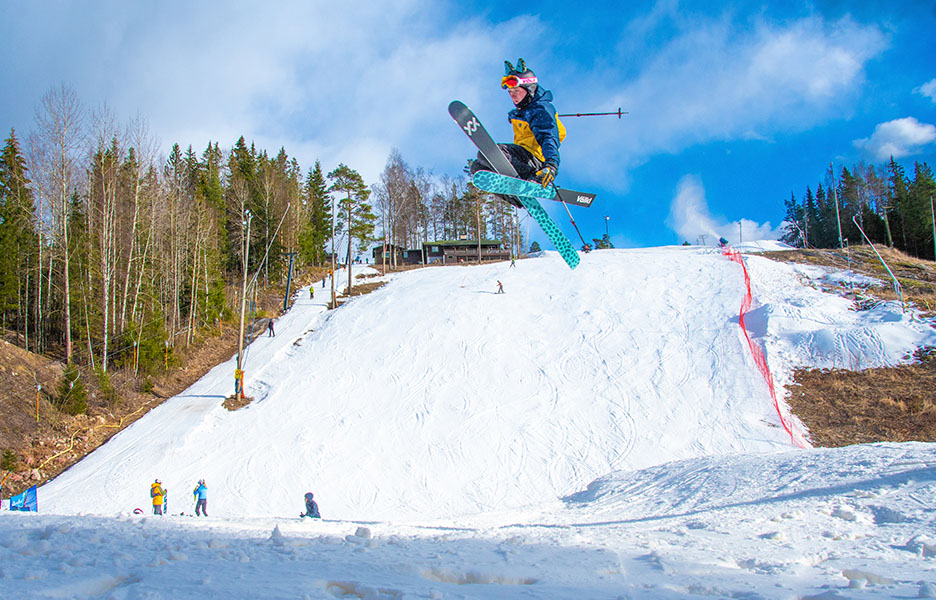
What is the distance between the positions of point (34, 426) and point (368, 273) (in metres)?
27.1

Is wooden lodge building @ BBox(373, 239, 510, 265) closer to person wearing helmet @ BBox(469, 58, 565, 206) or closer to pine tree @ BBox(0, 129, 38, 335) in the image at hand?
pine tree @ BBox(0, 129, 38, 335)

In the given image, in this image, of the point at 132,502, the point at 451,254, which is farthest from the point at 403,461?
the point at 451,254

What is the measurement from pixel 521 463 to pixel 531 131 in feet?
30.1

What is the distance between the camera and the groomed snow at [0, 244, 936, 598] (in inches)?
131

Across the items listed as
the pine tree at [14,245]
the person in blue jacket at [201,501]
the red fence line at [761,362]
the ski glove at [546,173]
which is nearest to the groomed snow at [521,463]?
the red fence line at [761,362]

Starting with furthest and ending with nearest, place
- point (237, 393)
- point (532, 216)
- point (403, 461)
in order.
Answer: point (237, 393), point (403, 461), point (532, 216)

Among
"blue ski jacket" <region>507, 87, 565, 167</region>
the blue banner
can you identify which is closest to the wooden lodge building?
the blue banner

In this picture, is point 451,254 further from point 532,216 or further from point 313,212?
point 532,216

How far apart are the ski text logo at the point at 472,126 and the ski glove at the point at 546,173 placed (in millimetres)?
1018

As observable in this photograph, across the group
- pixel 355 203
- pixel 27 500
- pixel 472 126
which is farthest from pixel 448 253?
pixel 472 126

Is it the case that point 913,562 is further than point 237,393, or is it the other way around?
point 237,393

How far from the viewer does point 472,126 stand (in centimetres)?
632

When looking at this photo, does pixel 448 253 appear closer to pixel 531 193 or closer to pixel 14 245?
pixel 14 245

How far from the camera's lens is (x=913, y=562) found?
3.73 meters
